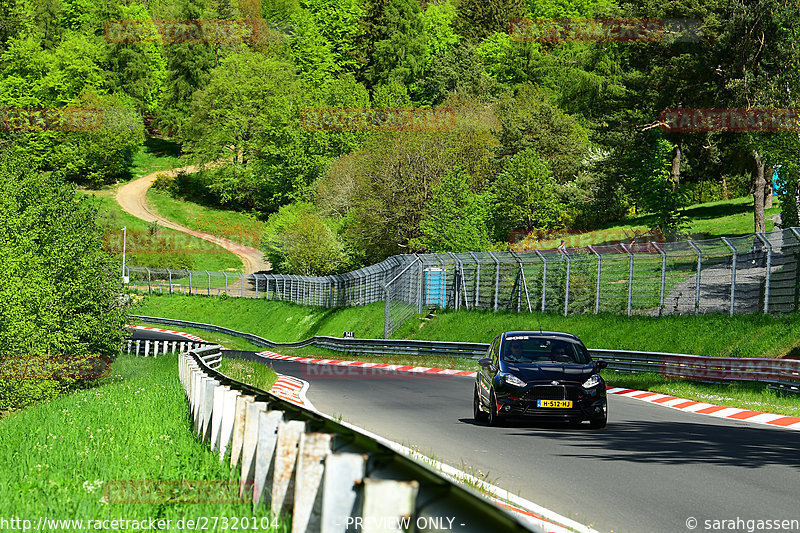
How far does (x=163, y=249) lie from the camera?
91125mm

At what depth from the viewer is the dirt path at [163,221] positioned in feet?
303

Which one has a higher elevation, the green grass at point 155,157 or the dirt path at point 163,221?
the green grass at point 155,157

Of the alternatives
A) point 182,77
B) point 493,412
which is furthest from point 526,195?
point 182,77

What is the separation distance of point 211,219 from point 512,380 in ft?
297

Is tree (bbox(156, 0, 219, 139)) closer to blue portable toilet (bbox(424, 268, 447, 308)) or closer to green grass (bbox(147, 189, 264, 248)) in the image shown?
green grass (bbox(147, 189, 264, 248))

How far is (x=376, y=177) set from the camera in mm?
67812

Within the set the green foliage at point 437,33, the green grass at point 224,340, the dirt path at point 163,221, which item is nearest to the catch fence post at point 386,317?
the green grass at point 224,340

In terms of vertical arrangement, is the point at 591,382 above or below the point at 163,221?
below

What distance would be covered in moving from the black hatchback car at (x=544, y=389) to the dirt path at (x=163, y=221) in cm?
7487

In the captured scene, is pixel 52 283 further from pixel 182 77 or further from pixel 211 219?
pixel 182 77

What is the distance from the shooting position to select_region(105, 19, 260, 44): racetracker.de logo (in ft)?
423

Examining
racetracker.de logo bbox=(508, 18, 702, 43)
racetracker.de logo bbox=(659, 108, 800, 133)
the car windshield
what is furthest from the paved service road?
racetracker.de logo bbox=(508, 18, 702, 43)

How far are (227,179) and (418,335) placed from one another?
6432 centimetres

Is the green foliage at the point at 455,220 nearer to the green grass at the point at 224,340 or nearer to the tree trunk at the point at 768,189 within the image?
the green grass at the point at 224,340
